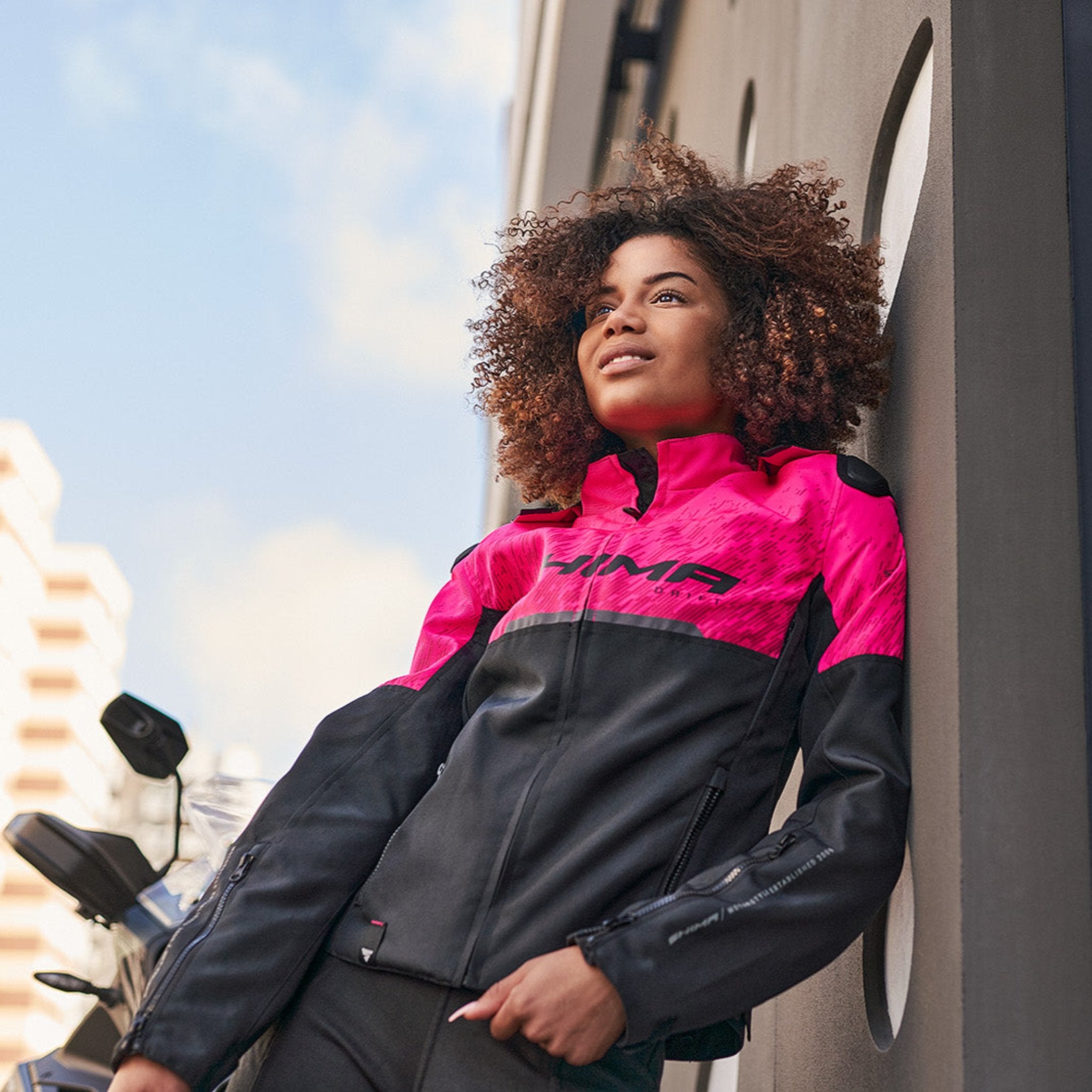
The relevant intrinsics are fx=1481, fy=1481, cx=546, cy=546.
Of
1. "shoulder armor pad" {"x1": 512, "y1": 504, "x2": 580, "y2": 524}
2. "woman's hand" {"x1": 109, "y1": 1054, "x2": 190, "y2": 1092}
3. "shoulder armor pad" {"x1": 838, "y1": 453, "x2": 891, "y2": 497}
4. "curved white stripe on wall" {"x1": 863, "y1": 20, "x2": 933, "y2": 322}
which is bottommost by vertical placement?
"woman's hand" {"x1": 109, "y1": 1054, "x2": 190, "y2": 1092}

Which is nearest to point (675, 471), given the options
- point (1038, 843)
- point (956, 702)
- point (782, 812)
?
point (956, 702)

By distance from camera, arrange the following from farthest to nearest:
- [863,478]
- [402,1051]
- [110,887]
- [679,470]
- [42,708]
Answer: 1. [42,708]
2. [110,887]
3. [679,470]
4. [863,478]
5. [402,1051]

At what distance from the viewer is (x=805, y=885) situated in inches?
61.9

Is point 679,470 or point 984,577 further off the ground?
point 679,470

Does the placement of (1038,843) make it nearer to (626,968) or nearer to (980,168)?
(626,968)

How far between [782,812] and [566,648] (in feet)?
3.78

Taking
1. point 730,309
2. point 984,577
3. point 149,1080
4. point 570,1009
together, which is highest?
point 730,309

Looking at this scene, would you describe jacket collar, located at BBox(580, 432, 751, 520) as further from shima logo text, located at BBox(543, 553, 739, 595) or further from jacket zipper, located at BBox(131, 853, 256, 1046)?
jacket zipper, located at BBox(131, 853, 256, 1046)

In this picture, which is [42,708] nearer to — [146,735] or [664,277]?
[146,735]

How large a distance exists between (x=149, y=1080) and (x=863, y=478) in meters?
1.18

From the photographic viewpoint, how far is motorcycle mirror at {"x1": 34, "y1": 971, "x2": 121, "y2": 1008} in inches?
124

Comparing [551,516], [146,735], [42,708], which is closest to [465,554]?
[551,516]

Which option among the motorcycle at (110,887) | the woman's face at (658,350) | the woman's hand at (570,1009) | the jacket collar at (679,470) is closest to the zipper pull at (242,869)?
the woman's hand at (570,1009)

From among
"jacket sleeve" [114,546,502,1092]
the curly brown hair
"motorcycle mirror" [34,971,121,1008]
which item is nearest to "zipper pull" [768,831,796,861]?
"jacket sleeve" [114,546,502,1092]
